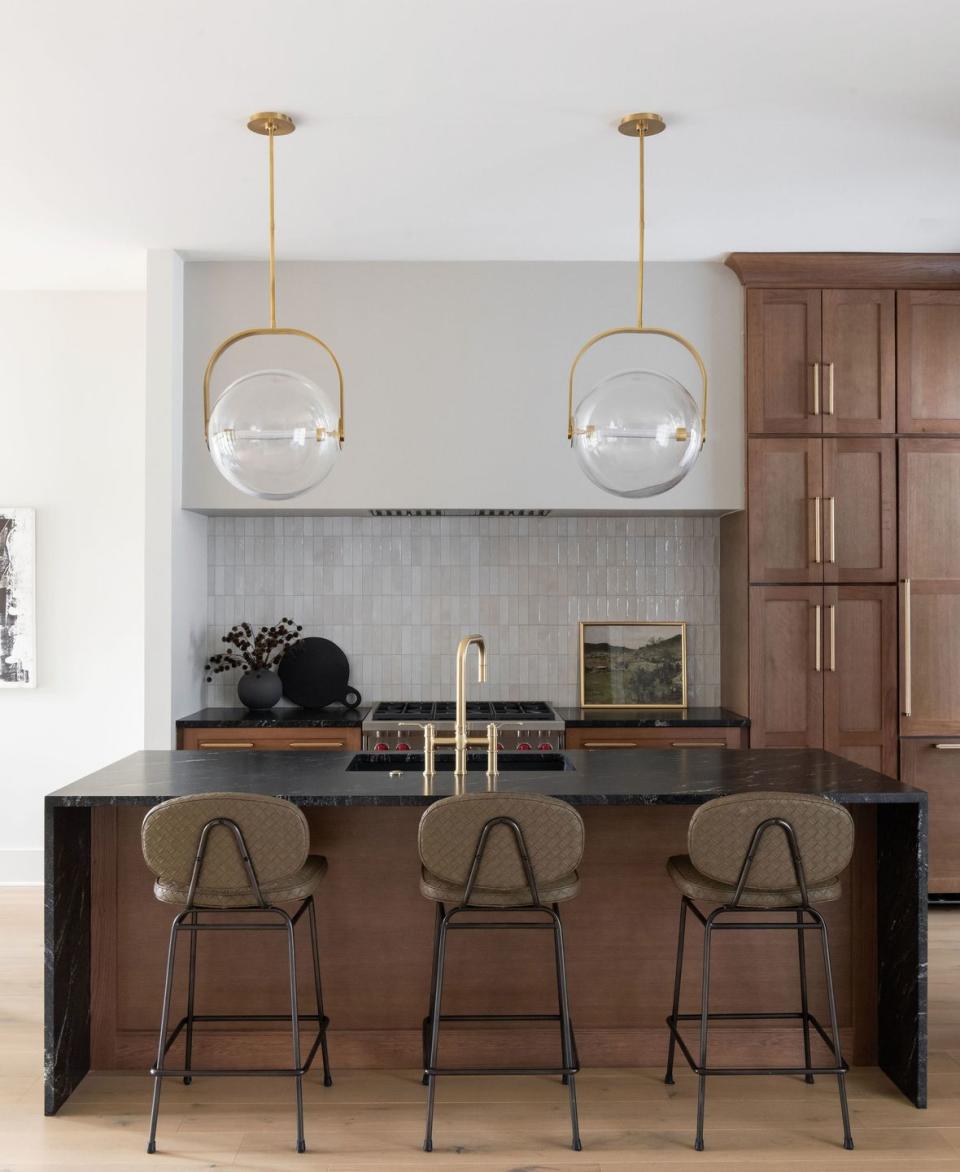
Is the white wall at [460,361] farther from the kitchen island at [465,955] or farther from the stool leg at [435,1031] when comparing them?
the stool leg at [435,1031]

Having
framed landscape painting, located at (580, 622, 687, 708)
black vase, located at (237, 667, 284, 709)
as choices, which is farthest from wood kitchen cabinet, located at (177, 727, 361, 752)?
framed landscape painting, located at (580, 622, 687, 708)

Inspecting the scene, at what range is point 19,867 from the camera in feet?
17.3

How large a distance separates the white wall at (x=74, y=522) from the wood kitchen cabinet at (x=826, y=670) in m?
2.91

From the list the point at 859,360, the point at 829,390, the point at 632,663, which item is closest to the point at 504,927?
the point at 632,663

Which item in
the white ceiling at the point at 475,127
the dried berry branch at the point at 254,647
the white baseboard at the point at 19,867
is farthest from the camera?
the white baseboard at the point at 19,867

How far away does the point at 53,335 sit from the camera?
5305 millimetres

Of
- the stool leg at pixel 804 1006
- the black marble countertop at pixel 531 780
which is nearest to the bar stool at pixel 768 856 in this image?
the black marble countertop at pixel 531 780

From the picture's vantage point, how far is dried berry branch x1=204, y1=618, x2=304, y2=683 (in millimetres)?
5133

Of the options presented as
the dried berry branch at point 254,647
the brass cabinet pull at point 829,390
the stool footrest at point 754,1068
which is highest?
the brass cabinet pull at point 829,390

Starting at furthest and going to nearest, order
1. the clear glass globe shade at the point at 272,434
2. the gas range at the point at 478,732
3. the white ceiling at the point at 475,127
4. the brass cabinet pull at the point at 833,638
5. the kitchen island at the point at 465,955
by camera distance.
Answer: the brass cabinet pull at the point at 833,638
the gas range at the point at 478,732
the kitchen island at the point at 465,955
the clear glass globe shade at the point at 272,434
the white ceiling at the point at 475,127

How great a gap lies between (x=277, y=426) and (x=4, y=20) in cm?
122

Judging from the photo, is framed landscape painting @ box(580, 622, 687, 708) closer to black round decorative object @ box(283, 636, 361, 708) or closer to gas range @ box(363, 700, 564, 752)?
gas range @ box(363, 700, 564, 752)

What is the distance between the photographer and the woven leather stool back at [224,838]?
2.72 meters

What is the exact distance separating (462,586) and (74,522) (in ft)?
6.21
